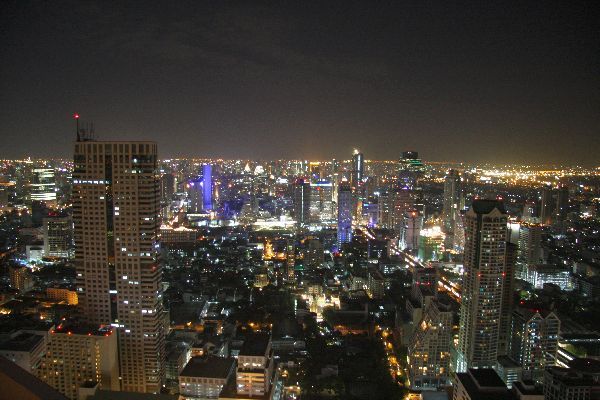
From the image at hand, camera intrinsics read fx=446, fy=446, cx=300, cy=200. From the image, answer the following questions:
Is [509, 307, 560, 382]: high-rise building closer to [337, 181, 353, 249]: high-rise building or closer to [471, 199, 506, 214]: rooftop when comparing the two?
[471, 199, 506, 214]: rooftop

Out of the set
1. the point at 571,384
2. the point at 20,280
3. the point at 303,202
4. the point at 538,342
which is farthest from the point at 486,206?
the point at 303,202

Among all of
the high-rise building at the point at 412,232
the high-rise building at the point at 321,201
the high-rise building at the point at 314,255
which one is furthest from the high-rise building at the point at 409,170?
the high-rise building at the point at 314,255

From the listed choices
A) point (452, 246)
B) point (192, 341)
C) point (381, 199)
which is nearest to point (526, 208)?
Answer: point (452, 246)

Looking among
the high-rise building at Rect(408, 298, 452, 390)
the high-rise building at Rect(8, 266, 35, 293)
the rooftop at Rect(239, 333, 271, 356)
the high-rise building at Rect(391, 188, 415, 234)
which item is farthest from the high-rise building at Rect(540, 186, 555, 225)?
the high-rise building at Rect(8, 266, 35, 293)

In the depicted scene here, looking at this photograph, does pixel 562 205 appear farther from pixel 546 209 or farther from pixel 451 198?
pixel 451 198

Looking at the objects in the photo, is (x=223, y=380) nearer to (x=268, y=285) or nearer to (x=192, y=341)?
(x=192, y=341)

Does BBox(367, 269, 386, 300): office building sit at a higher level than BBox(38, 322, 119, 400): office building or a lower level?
lower
